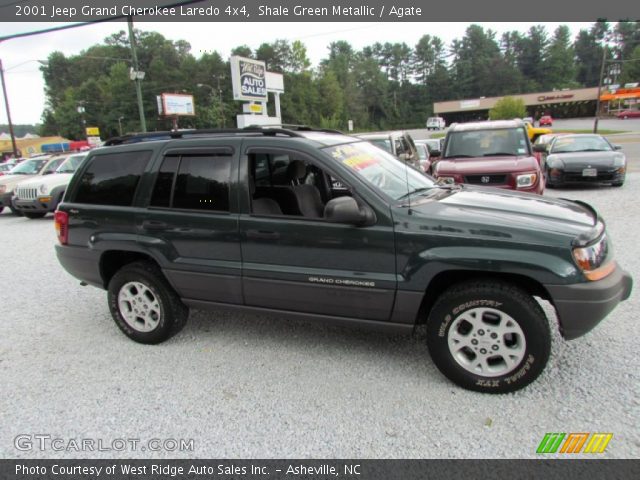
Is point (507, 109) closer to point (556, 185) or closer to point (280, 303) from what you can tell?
point (556, 185)

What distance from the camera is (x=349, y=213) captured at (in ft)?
9.70

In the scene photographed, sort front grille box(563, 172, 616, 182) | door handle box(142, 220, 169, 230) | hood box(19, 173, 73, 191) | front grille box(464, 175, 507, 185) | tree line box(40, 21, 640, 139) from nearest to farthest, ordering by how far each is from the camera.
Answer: door handle box(142, 220, 169, 230) → front grille box(464, 175, 507, 185) → front grille box(563, 172, 616, 182) → hood box(19, 173, 73, 191) → tree line box(40, 21, 640, 139)

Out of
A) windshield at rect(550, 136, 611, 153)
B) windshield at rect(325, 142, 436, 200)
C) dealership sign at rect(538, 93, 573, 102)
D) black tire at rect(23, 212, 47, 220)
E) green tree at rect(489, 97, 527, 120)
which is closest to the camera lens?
windshield at rect(325, 142, 436, 200)

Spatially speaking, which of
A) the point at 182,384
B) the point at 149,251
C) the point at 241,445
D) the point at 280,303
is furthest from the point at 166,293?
the point at 241,445

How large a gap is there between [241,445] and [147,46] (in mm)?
102260

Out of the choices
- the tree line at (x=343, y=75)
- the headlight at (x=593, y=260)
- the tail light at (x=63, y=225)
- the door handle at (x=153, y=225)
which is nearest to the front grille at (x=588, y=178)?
the headlight at (x=593, y=260)

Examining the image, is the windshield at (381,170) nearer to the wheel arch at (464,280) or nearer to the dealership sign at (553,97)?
the wheel arch at (464,280)

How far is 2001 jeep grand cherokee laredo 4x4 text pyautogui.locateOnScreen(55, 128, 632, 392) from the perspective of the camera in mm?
2801

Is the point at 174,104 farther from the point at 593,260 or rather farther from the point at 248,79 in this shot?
the point at 593,260

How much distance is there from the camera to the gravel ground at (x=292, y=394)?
2.61 meters

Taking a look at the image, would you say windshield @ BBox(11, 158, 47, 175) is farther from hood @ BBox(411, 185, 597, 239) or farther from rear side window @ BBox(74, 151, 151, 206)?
hood @ BBox(411, 185, 597, 239)

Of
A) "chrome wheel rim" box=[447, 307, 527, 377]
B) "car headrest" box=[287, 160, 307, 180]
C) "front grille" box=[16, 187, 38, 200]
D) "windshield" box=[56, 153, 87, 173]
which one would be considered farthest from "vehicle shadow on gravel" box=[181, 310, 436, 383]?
"windshield" box=[56, 153, 87, 173]

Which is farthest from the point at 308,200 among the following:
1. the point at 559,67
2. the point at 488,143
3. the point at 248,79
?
the point at 559,67

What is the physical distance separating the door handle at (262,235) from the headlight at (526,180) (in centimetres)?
556
